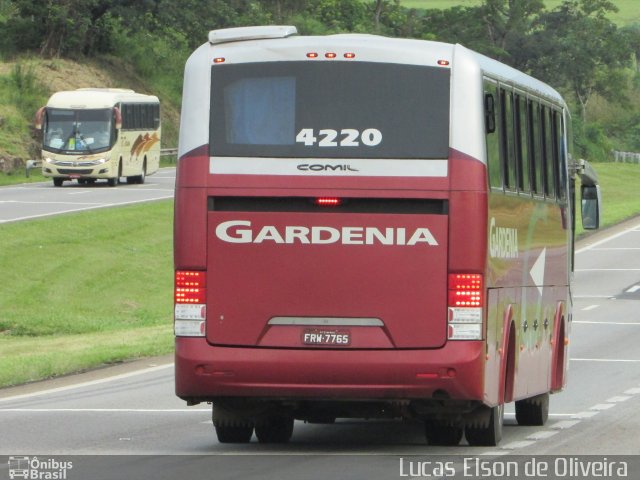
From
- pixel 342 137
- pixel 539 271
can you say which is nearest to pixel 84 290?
pixel 539 271

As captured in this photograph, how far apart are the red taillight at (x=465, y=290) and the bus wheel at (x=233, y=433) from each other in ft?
8.09

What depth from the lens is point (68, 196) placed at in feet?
182

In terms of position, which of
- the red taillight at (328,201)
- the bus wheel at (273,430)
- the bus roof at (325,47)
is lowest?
the bus wheel at (273,430)

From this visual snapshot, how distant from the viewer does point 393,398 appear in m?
12.9

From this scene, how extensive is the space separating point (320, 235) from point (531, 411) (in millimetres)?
4327

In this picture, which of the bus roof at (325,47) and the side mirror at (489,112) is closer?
the bus roof at (325,47)

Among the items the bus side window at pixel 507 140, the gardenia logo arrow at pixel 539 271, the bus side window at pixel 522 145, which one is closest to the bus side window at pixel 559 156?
the gardenia logo arrow at pixel 539 271

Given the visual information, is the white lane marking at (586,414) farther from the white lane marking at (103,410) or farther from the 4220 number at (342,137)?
the 4220 number at (342,137)

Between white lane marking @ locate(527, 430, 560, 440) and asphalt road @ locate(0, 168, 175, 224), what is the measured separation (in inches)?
1243

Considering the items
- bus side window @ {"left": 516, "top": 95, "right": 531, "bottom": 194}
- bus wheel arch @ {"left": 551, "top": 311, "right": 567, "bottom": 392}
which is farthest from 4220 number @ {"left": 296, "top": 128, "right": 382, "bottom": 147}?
bus wheel arch @ {"left": 551, "top": 311, "right": 567, "bottom": 392}

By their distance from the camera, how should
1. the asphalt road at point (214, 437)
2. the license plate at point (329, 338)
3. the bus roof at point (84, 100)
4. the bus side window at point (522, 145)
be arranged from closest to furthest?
the asphalt road at point (214, 437) → the license plate at point (329, 338) → the bus side window at point (522, 145) → the bus roof at point (84, 100)

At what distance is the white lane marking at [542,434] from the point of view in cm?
1492

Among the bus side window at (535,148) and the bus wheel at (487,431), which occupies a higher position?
the bus side window at (535,148)

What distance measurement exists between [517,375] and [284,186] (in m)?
3.19
